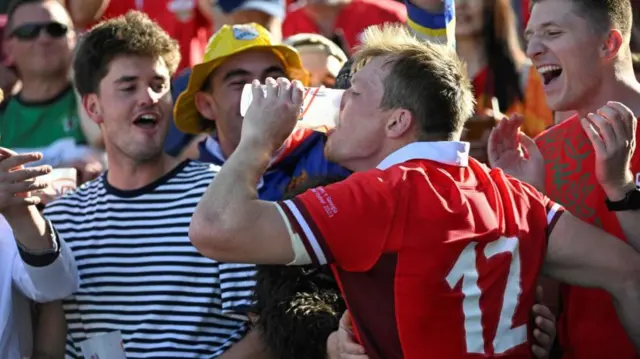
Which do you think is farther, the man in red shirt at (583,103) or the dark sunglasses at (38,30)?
the dark sunglasses at (38,30)

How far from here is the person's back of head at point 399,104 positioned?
289cm

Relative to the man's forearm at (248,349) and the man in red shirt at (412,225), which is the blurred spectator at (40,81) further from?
the man in red shirt at (412,225)

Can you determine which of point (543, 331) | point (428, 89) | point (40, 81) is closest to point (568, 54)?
point (428, 89)

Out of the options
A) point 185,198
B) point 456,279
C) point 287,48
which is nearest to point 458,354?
point 456,279

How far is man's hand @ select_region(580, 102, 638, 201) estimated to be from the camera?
3.04 meters

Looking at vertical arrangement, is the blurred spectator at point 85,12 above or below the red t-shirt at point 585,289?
above

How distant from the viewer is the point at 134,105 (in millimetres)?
4062

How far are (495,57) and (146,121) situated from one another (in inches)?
76.7

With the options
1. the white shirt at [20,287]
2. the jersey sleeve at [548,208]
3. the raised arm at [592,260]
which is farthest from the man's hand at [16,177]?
the raised arm at [592,260]

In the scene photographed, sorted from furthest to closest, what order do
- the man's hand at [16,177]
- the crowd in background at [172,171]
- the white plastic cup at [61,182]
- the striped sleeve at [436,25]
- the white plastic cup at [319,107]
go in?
the white plastic cup at [61,182] → the striped sleeve at [436,25] → the crowd in background at [172,171] → the man's hand at [16,177] → the white plastic cup at [319,107]

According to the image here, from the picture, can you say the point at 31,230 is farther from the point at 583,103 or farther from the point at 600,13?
the point at 600,13

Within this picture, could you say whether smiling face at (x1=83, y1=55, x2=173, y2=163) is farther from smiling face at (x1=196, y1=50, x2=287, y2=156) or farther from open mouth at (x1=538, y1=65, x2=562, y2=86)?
open mouth at (x1=538, y1=65, x2=562, y2=86)

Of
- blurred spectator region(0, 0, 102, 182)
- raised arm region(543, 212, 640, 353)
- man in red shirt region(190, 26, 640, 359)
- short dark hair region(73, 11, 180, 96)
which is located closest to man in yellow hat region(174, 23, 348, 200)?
short dark hair region(73, 11, 180, 96)

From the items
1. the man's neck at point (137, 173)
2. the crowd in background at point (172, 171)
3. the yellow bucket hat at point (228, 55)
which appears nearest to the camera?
the crowd in background at point (172, 171)
